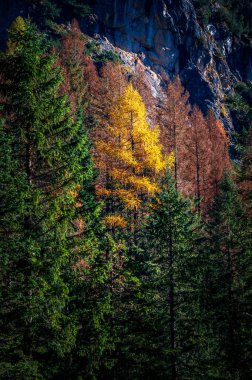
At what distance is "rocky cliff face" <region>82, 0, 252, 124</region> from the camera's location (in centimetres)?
5738

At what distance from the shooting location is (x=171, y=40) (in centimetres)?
6225

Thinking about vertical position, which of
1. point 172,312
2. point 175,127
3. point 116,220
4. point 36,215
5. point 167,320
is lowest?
point 167,320

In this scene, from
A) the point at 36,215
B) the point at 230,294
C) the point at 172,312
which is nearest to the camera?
the point at 36,215

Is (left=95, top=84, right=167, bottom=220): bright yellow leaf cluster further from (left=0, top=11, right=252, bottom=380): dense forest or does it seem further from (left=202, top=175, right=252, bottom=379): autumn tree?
(left=202, top=175, right=252, bottom=379): autumn tree

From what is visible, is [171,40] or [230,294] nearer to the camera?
[230,294]

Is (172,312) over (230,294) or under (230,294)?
under

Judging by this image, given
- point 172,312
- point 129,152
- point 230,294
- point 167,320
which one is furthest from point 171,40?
point 167,320

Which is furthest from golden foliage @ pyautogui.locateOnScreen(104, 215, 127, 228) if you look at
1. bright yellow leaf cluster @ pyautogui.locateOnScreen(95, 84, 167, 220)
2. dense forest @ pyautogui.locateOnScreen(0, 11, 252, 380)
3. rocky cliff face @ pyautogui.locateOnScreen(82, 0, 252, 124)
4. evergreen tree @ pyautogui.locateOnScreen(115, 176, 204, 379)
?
rocky cliff face @ pyautogui.locateOnScreen(82, 0, 252, 124)

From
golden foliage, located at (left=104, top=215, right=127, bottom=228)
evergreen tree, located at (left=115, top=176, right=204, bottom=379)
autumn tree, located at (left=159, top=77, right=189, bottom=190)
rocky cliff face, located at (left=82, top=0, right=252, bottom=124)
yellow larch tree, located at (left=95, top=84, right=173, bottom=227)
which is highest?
rocky cliff face, located at (left=82, top=0, right=252, bottom=124)

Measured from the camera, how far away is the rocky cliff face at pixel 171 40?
2259 inches

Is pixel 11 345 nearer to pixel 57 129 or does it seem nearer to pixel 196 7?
pixel 57 129

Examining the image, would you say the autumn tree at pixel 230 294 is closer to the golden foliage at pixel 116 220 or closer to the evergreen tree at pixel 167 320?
the evergreen tree at pixel 167 320

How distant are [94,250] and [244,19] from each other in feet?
334

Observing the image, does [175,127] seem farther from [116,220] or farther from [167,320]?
[167,320]
